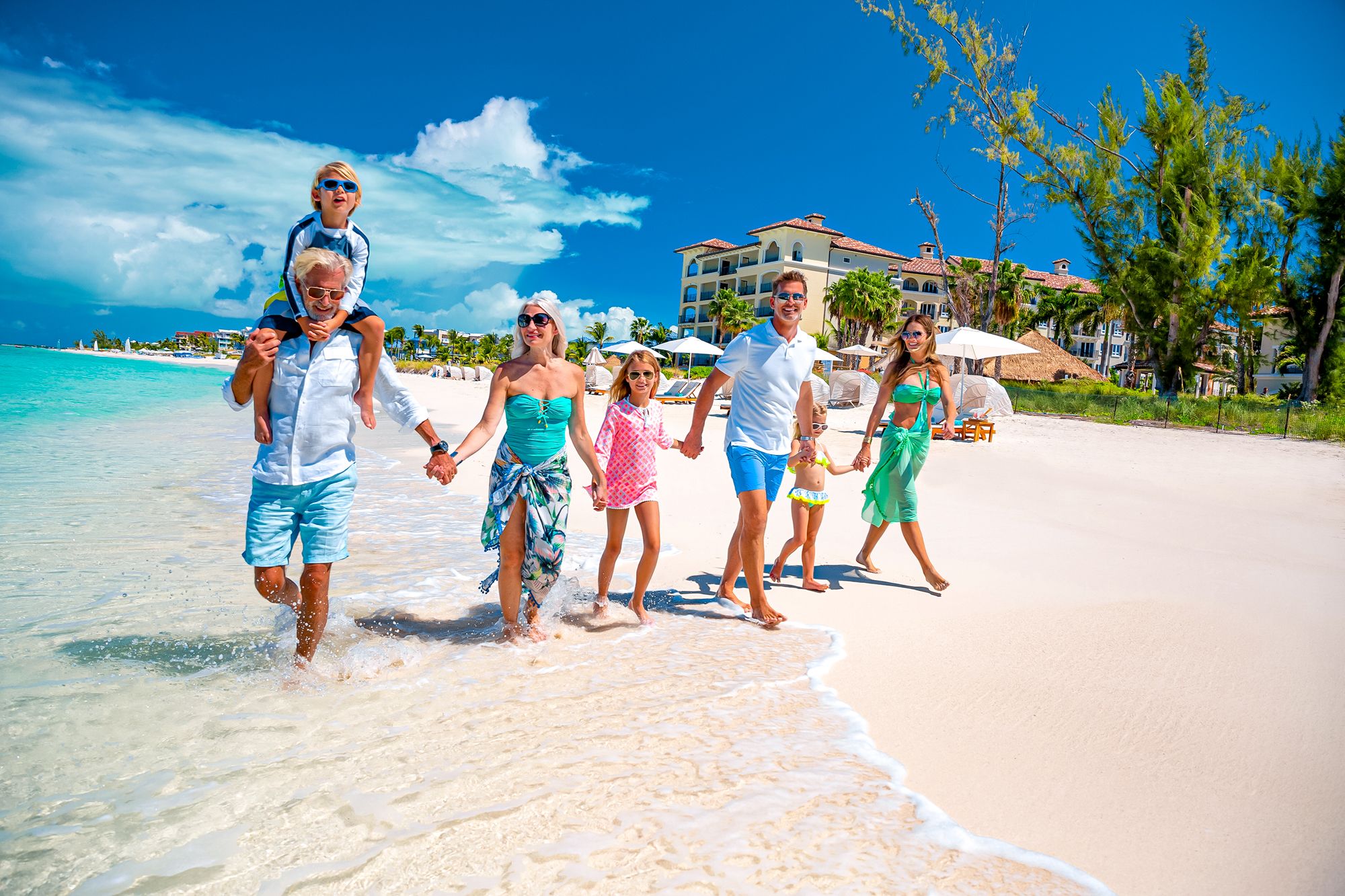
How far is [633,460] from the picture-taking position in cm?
447

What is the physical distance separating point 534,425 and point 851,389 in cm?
2447

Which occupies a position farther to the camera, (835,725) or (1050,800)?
(835,725)

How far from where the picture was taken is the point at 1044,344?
39.3 m

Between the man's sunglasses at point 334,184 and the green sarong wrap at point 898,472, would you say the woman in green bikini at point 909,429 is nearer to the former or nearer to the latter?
the green sarong wrap at point 898,472

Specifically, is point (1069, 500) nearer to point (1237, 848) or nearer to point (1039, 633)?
point (1039, 633)

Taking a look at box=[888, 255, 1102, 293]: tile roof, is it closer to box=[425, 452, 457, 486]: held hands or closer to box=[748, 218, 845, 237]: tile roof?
box=[748, 218, 845, 237]: tile roof

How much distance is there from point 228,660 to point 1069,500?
9.37 meters

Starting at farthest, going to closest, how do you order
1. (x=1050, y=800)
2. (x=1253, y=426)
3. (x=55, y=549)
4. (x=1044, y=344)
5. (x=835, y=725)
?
(x=1044, y=344)
(x=1253, y=426)
(x=55, y=549)
(x=835, y=725)
(x=1050, y=800)

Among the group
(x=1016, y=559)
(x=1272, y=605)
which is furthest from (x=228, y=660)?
(x=1272, y=605)

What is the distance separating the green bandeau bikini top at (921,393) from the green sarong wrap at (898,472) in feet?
0.23

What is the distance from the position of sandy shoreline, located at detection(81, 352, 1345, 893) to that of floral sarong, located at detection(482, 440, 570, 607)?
1388 mm

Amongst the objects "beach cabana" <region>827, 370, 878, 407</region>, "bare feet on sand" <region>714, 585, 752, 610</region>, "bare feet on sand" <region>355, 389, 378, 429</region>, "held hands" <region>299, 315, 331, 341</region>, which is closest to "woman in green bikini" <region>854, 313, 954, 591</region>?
"bare feet on sand" <region>714, 585, 752, 610</region>

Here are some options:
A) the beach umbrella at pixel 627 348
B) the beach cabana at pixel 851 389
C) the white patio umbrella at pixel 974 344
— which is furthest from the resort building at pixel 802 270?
the beach umbrella at pixel 627 348

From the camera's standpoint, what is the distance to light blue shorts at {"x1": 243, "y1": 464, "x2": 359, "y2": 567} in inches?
124
